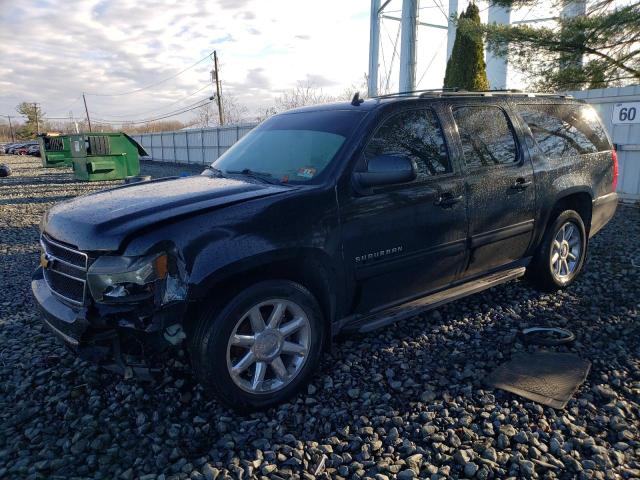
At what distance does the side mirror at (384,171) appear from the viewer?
10.1ft

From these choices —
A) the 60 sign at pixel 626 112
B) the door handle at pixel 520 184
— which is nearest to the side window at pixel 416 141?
the door handle at pixel 520 184

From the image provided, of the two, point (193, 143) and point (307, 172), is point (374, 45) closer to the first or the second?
point (193, 143)

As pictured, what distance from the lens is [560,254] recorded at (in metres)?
4.68

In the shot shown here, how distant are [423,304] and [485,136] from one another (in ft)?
5.07

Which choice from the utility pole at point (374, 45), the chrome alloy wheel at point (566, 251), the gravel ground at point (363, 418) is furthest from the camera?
the utility pole at point (374, 45)

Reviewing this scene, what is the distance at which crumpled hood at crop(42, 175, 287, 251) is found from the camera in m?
2.54

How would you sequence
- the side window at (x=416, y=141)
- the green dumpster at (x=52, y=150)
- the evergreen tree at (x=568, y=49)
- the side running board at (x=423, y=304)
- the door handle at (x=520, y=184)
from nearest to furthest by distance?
the side running board at (x=423, y=304) < the side window at (x=416, y=141) < the door handle at (x=520, y=184) < the evergreen tree at (x=568, y=49) < the green dumpster at (x=52, y=150)

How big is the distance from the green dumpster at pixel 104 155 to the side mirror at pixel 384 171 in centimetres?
1485

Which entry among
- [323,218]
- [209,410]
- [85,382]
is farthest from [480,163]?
[85,382]

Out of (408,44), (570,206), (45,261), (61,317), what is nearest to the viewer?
(61,317)

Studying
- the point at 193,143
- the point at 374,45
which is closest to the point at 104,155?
the point at 193,143

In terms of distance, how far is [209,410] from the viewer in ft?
9.48

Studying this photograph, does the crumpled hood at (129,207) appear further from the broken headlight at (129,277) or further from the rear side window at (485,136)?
the rear side window at (485,136)

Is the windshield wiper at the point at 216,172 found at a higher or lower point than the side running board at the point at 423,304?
higher
